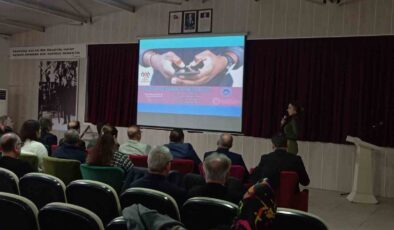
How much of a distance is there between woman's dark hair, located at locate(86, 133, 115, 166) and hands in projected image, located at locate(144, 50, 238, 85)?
4901mm

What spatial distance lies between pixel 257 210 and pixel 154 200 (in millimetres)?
825

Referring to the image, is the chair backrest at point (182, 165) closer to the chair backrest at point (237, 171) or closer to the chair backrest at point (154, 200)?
the chair backrest at point (237, 171)

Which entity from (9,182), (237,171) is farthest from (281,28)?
(9,182)

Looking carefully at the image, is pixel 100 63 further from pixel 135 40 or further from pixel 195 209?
pixel 195 209


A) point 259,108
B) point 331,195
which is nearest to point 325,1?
point 259,108

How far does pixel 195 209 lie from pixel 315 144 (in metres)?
5.64

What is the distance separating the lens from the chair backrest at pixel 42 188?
3.02 meters

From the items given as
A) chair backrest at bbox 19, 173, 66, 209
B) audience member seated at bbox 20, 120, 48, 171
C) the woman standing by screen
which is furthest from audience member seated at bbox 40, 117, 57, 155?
the woman standing by screen

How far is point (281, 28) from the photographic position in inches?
316

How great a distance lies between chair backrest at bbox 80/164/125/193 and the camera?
3691mm

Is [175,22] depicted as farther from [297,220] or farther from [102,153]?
[297,220]

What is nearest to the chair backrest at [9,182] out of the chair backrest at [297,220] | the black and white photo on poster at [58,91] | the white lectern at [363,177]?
the chair backrest at [297,220]

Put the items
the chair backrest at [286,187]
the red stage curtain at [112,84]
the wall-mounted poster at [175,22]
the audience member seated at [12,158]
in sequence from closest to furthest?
the audience member seated at [12,158], the chair backrest at [286,187], the wall-mounted poster at [175,22], the red stage curtain at [112,84]

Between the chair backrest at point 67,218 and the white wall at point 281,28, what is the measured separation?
241 inches
